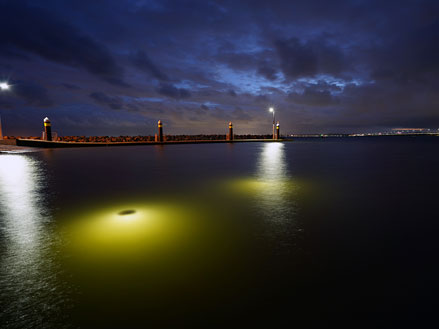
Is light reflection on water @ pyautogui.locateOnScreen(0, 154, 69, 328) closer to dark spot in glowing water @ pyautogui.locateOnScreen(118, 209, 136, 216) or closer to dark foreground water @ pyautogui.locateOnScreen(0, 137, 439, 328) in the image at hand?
dark foreground water @ pyautogui.locateOnScreen(0, 137, 439, 328)

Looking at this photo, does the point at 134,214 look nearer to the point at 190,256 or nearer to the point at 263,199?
the point at 190,256

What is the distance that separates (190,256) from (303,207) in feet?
12.6

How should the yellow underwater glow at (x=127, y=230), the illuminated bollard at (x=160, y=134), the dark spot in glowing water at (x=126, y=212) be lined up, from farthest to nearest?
the illuminated bollard at (x=160, y=134)
the dark spot in glowing water at (x=126, y=212)
the yellow underwater glow at (x=127, y=230)

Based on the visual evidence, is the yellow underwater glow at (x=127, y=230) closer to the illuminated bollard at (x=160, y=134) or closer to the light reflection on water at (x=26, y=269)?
the light reflection on water at (x=26, y=269)

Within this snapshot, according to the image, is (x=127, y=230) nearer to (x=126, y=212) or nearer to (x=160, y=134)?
(x=126, y=212)

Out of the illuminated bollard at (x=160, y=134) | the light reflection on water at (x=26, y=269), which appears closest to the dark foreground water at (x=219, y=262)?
the light reflection on water at (x=26, y=269)

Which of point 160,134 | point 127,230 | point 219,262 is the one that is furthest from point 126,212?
point 160,134

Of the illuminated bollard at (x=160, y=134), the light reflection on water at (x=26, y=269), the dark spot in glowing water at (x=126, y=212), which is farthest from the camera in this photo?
the illuminated bollard at (x=160, y=134)

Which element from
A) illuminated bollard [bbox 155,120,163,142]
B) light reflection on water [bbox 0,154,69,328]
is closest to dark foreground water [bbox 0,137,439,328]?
light reflection on water [bbox 0,154,69,328]

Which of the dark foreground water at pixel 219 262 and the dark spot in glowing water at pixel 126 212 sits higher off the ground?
the dark spot in glowing water at pixel 126 212

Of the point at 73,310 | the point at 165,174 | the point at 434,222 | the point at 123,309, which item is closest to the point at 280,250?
the point at 123,309

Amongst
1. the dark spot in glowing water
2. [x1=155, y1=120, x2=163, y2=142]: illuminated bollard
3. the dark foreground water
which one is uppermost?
[x1=155, y1=120, x2=163, y2=142]: illuminated bollard

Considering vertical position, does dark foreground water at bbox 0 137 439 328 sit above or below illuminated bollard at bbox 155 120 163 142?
below

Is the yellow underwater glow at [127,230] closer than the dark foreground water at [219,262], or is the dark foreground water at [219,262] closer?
the dark foreground water at [219,262]
